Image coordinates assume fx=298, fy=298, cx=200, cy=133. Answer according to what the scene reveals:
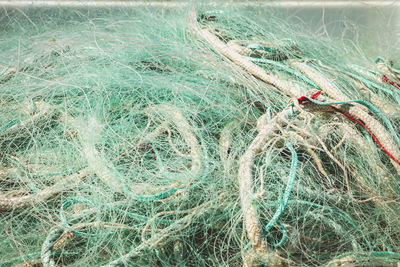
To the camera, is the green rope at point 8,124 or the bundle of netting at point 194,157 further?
the green rope at point 8,124

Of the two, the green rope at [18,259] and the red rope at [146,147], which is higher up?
the red rope at [146,147]

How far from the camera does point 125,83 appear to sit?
4.57 feet

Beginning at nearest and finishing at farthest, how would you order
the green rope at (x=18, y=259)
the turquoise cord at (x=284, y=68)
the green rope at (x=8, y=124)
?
1. the green rope at (x=18, y=259)
2. the green rope at (x=8, y=124)
3. the turquoise cord at (x=284, y=68)

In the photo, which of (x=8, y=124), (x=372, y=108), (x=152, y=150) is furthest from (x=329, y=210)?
(x=8, y=124)

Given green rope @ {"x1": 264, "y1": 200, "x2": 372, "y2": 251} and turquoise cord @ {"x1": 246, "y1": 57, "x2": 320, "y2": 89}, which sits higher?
turquoise cord @ {"x1": 246, "y1": 57, "x2": 320, "y2": 89}

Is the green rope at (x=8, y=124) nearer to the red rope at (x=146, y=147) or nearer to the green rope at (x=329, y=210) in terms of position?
the red rope at (x=146, y=147)

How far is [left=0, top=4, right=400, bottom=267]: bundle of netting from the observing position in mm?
989

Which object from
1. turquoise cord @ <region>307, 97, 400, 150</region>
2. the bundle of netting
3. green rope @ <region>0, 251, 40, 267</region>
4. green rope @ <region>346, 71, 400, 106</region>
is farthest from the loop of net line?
green rope @ <region>346, 71, 400, 106</region>

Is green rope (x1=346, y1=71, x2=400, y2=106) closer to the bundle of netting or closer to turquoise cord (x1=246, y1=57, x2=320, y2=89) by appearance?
the bundle of netting

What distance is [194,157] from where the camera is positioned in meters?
1.14

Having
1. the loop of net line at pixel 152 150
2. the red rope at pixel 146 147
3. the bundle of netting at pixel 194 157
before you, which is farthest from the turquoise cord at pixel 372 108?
the red rope at pixel 146 147

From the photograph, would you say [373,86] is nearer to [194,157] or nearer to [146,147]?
[194,157]

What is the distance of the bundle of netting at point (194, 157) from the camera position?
3.25ft

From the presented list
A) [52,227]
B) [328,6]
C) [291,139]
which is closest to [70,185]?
[52,227]
